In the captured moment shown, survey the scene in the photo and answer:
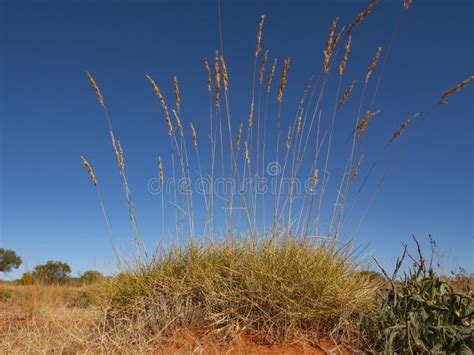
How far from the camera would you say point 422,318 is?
10.2 feet

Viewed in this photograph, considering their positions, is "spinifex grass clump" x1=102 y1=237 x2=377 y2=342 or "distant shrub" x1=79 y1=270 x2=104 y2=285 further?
"distant shrub" x1=79 y1=270 x2=104 y2=285

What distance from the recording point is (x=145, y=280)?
3.90 meters

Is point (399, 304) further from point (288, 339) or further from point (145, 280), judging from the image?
point (145, 280)

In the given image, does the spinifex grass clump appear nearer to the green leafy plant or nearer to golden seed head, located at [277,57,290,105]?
the green leafy plant

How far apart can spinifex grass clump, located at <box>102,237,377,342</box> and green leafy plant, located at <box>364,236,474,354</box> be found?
9.2 inches

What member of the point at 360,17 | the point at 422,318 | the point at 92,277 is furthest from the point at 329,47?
the point at 92,277

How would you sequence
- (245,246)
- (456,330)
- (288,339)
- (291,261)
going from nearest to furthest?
(456,330) → (288,339) → (291,261) → (245,246)

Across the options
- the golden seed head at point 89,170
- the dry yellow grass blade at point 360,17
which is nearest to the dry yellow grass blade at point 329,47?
the dry yellow grass blade at point 360,17

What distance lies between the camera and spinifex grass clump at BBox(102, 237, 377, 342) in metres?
3.30

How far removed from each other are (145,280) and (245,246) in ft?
3.25

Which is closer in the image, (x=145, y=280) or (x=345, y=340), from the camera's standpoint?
(x=345, y=340)

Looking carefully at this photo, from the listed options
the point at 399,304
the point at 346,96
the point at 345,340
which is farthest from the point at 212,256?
the point at 346,96

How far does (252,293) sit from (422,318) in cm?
128

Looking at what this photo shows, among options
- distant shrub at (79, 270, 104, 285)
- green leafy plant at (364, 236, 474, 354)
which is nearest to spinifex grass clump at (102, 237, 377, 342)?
green leafy plant at (364, 236, 474, 354)
